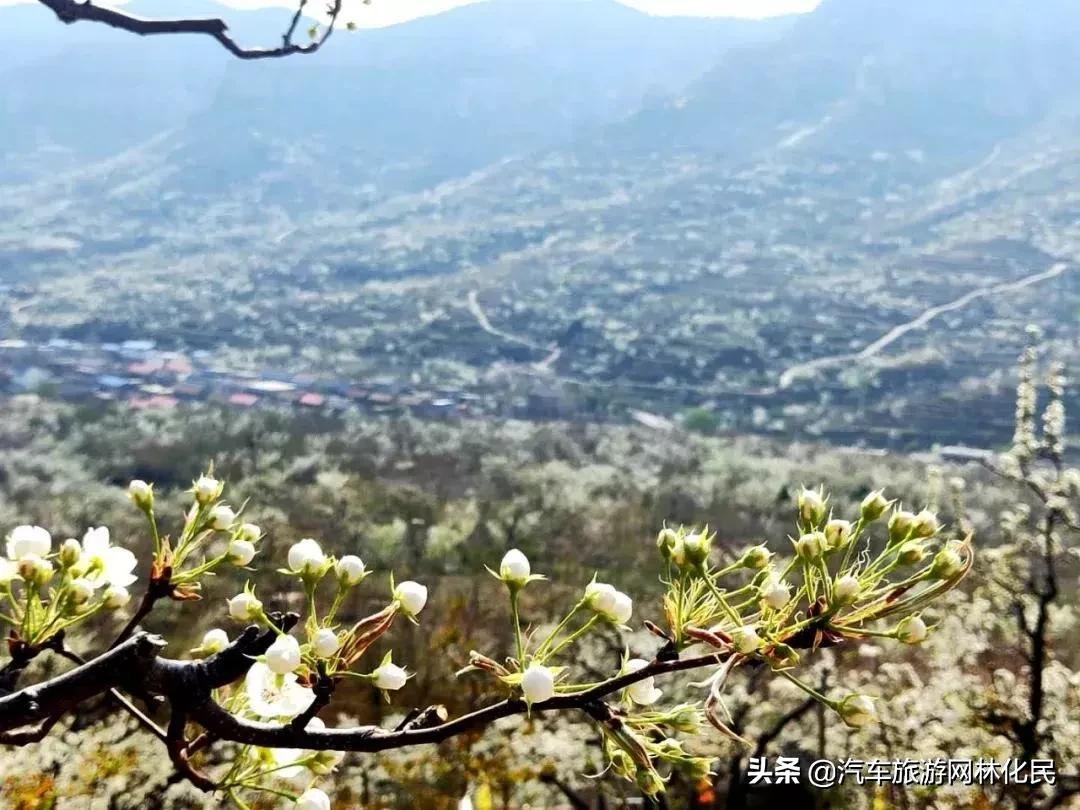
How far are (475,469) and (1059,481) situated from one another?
11.2 m

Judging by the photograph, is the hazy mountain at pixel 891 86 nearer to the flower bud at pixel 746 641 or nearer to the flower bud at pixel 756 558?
the flower bud at pixel 756 558

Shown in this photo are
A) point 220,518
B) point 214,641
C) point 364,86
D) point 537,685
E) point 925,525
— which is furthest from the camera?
point 364,86

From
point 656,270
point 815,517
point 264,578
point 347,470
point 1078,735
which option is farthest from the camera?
point 656,270

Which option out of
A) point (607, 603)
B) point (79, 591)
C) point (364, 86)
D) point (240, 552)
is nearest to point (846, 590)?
point (607, 603)

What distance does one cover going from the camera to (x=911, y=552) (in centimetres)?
105

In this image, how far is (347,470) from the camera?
49.1 ft

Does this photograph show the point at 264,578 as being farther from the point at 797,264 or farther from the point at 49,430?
the point at 797,264

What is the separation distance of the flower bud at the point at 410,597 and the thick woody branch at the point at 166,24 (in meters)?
2.13

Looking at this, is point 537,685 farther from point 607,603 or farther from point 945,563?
point 945,563

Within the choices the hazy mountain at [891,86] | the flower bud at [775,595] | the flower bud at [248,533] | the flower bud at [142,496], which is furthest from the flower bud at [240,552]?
the hazy mountain at [891,86]

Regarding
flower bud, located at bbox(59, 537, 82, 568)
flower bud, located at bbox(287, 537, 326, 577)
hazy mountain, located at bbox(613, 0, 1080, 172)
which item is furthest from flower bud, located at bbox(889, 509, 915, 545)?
hazy mountain, located at bbox(613, 0, 1080, 172)

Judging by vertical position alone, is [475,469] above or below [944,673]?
below

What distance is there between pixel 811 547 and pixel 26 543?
1.12 m

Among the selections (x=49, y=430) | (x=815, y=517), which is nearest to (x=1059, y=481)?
(x=815, y=517)
